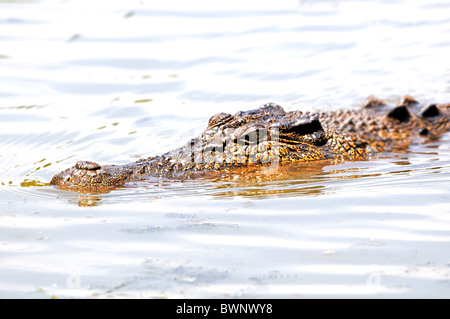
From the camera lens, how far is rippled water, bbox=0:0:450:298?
3.89m

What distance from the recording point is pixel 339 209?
16.5 feet

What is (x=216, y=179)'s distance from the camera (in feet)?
20.5

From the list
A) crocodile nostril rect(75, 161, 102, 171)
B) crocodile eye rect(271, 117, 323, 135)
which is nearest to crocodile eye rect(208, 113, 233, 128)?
crocodile eye rect(271, 117, 323, 135)

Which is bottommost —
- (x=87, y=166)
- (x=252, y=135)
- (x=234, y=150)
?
(x=87, y=166)

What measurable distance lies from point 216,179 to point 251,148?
29.1 inches

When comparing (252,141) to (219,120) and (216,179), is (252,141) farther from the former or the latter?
(216,179)

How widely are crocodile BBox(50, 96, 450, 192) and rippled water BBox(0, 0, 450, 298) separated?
0.94 ft

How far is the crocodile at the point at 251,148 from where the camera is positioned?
6.12 meters

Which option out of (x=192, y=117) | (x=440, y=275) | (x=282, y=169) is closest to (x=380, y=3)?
(x=192, y=117)

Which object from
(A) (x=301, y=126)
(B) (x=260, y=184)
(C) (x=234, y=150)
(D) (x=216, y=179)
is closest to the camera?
(B) (x=260, y=184)

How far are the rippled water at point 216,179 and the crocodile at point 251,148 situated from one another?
29cm

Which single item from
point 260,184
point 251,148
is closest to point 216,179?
point 260,184

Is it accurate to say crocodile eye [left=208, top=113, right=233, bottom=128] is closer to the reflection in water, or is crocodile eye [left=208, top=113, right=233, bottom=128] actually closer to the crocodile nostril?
the reflection in water
